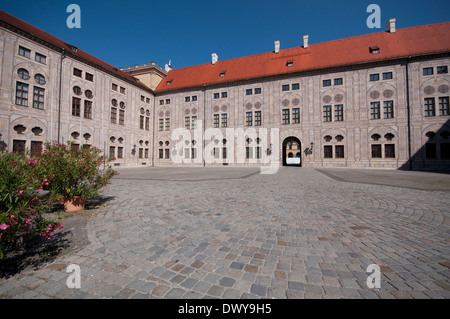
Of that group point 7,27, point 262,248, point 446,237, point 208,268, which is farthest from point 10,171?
point 7,27

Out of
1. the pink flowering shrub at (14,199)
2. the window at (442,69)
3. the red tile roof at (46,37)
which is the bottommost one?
the pink flowering shrub at (14,199)

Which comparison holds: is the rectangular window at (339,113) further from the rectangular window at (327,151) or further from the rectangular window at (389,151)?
the rectangular window at (389,151)

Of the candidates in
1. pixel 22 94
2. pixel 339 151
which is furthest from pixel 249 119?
pixel 22 94

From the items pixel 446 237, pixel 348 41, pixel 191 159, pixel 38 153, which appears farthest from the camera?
pixel 191 159

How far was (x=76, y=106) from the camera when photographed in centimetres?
2367

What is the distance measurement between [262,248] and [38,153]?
6.11m

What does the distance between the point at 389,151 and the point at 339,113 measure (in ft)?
25.9

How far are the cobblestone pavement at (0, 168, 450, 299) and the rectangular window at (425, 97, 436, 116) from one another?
87.8ft

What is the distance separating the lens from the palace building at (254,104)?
20469 mm

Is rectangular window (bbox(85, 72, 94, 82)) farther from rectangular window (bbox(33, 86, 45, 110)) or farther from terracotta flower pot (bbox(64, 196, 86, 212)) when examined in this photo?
terracotta flower pot (bbox(64, 196, 86, 212))

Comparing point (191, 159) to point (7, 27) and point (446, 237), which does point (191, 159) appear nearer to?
point (7, 27)

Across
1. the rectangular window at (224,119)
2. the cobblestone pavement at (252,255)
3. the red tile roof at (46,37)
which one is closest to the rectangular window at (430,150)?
the cobblestone pavement at (252,255)

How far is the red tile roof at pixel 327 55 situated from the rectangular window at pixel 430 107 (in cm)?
586

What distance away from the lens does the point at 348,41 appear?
30.0 m
